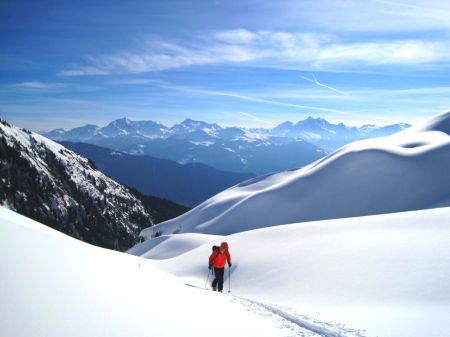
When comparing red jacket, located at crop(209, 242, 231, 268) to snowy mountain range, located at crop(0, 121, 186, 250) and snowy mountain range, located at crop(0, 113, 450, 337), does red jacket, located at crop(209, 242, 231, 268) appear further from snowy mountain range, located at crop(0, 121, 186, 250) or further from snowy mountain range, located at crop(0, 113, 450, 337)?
snowy mountain range, located at crop(0, 121, 186, 250)

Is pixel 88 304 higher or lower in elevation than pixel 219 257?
lower

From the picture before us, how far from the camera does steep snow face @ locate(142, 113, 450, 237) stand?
274 feet

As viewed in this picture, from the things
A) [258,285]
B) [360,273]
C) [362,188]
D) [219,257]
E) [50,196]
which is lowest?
[258,285]

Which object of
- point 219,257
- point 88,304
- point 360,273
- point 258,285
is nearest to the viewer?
point 88,304

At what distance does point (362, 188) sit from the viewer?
93.8 m

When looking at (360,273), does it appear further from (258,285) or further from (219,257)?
(219,257)

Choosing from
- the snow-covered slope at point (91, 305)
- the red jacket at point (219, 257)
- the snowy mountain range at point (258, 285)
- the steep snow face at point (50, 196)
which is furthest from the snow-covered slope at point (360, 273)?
the steep snow face at point (50, 196)

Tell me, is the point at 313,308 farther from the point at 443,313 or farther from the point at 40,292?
the point at 40,292

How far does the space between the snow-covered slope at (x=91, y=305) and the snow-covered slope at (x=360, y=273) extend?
8.16 ft

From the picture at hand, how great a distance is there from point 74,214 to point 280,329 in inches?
7260

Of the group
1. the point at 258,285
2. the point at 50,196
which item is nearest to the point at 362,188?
the point at 258,285

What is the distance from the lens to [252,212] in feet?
365

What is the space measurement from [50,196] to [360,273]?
176 metres

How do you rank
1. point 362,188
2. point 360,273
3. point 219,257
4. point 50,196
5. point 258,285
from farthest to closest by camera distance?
1. point 50,196
2. point 362,188
3. point 258,285
4. point 219,257
5. point 360,273
